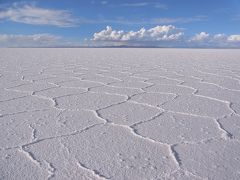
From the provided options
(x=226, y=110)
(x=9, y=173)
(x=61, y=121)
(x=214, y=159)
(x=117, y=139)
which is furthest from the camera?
(x=226, y=110)

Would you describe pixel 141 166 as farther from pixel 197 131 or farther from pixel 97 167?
pixel 197 131

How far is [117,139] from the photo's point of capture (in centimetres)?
154

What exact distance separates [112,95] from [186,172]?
4.86ft

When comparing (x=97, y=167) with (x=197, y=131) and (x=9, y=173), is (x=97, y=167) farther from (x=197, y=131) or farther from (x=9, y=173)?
(x=197, y=131)

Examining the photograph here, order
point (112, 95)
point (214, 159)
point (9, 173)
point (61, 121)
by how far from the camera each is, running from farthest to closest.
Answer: point (112, 95)
point (61, 121)
point (214, 159)
point (9, 173)

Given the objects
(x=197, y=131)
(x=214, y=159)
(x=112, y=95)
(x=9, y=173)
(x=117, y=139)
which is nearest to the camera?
(x=9, y=173)

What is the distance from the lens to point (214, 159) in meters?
1.32

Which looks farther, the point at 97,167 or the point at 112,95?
the point at 112,95

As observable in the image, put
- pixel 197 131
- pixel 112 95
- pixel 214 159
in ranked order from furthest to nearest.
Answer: pixel 112 95 < pixel 197 131 < pixel 214 159

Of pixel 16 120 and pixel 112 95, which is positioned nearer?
pixel 16 120

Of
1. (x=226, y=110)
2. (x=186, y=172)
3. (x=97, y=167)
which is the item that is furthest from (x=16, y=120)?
(x=226, y=110)

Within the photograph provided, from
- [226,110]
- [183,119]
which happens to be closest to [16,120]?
[183,119]

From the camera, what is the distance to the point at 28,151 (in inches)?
54.3

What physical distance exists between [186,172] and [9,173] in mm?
624
